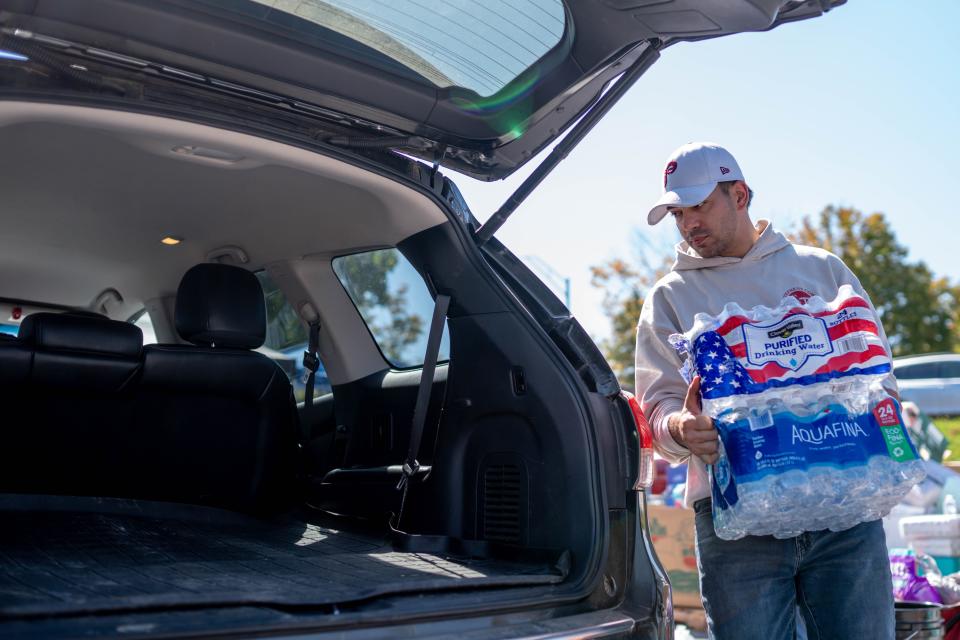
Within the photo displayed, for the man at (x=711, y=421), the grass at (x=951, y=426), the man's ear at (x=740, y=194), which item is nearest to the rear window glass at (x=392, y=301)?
the man at (x=711, y=421)

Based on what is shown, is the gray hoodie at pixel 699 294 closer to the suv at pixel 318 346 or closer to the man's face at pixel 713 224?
the man's face at pixel 713 224

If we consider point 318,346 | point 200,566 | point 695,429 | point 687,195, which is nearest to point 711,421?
point 695,429

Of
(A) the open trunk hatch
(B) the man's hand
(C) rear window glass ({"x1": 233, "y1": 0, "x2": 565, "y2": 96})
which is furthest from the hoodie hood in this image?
(C) rear window glass ({"x1": 233, "y1": 0, "x2": 565, "y2": 96})

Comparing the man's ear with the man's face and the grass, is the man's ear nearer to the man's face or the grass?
the man's face

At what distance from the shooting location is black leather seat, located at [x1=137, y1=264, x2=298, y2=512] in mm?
3346

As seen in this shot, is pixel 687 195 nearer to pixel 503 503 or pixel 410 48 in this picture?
pixel 410 48

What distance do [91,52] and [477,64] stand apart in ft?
3.25

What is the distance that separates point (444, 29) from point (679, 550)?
13.8ft

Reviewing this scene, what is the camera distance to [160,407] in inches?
133

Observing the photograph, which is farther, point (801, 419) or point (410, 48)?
point (410, 48)

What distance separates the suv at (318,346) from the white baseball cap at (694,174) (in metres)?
0.32

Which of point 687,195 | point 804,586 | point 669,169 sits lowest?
point 804,586

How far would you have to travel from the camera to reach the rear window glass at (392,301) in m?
3.35

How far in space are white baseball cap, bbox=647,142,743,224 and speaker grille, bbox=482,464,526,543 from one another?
2.94ft
